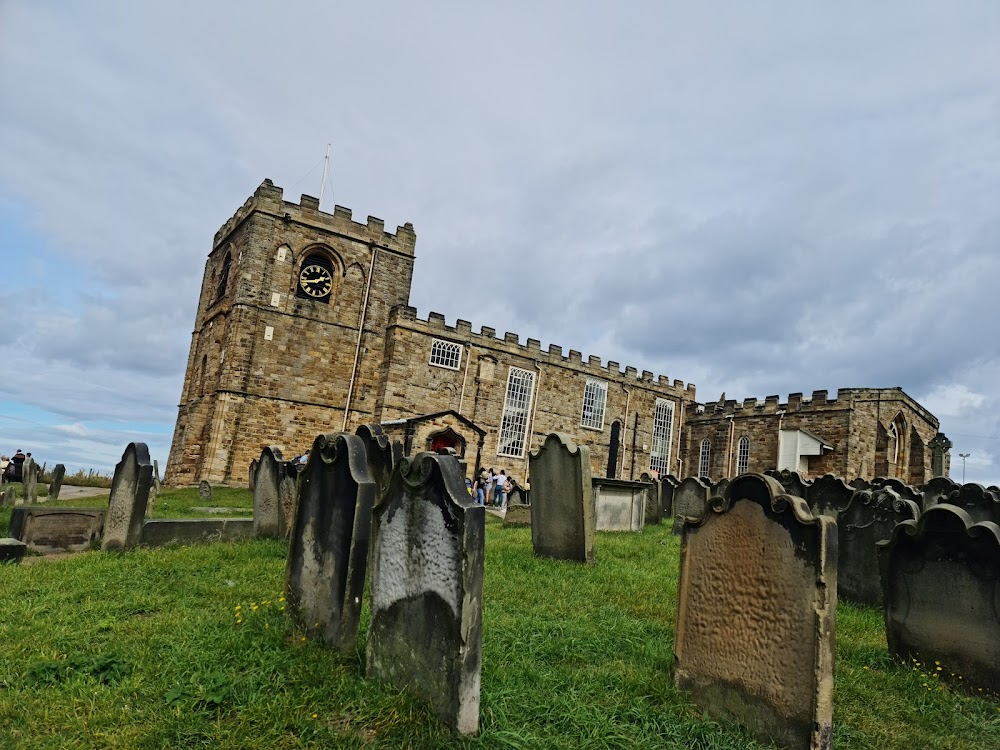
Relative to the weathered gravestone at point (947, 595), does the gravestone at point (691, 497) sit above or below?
above

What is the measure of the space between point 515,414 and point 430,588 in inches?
1040

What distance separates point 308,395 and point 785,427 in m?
24.3

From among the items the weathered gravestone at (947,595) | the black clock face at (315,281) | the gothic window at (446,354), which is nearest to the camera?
the weathered gravestone at (947,595)

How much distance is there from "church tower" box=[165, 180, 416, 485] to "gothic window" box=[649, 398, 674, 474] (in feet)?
54.9

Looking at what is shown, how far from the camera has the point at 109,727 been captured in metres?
2.94

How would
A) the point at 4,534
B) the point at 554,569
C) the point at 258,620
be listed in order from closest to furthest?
the point at 258,620 → the point at 554,569 → the point at 4,534

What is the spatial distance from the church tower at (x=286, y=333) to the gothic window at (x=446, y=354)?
2387 millimetres

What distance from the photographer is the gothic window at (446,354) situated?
2722 centimetres

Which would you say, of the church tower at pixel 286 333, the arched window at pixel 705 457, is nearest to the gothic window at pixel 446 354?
the church tower at pixel 286 333

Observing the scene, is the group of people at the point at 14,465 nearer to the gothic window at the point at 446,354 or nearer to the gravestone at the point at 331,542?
the gothic window at the point at 446,354

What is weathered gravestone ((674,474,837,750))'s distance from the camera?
3.15 m

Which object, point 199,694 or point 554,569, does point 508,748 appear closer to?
point 199,694

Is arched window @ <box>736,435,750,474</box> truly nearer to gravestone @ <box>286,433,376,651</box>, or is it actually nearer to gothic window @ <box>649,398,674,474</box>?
gothic window @ <box>649,398,674,474</box>

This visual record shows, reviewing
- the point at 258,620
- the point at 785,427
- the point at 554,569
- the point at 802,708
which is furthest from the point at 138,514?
the point at 785,427
